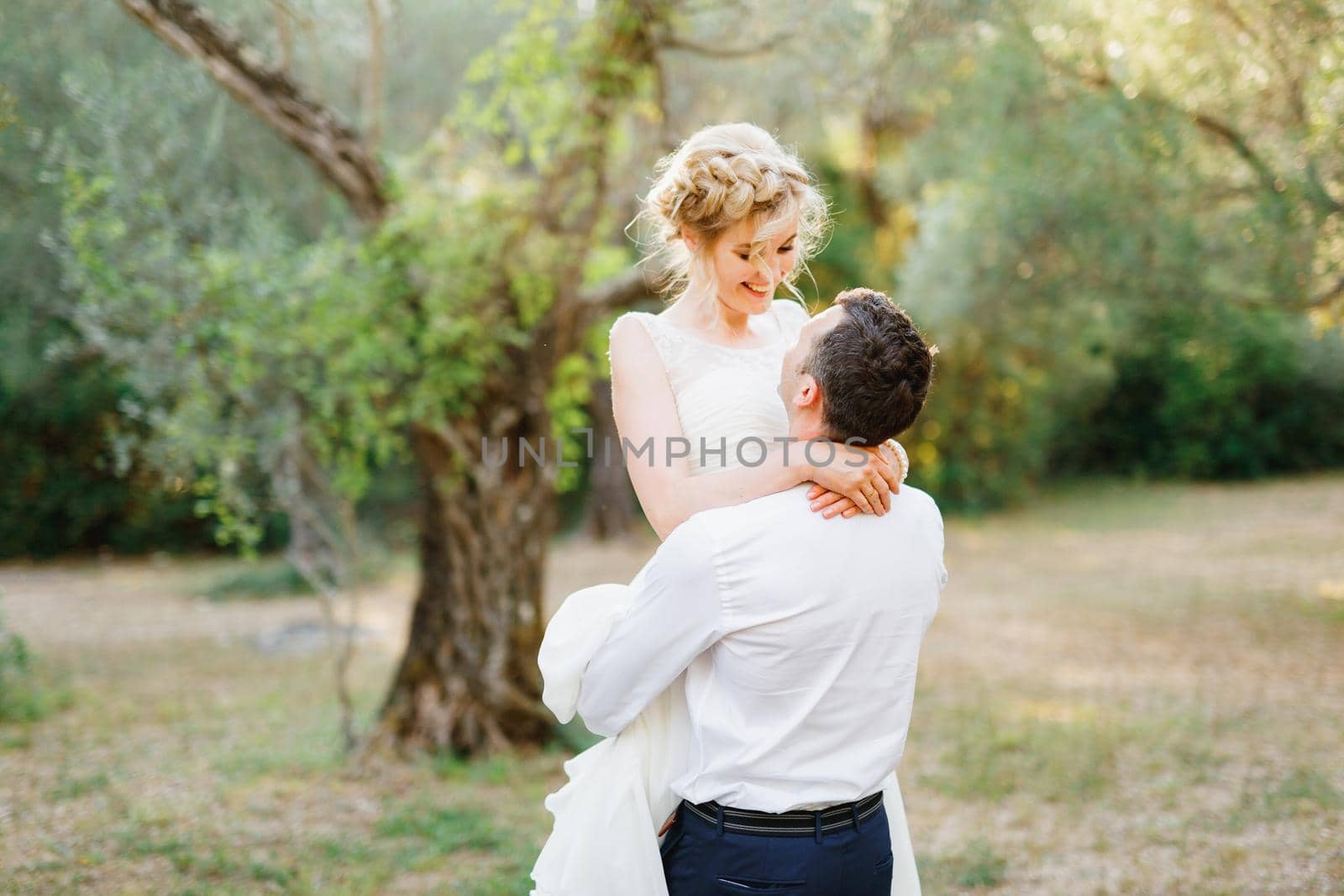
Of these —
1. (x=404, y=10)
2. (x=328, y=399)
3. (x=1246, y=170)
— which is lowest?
(x=328, y=399)

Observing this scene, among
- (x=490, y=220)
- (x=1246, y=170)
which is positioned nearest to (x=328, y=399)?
(x=490, y=220)

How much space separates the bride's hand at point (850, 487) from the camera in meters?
1.65

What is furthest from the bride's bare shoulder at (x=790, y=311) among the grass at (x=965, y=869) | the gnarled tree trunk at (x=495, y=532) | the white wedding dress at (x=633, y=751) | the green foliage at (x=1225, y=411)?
the green foliage at (x=1225, y=411)

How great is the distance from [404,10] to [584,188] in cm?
352

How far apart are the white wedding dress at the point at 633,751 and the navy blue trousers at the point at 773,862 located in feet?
0.20

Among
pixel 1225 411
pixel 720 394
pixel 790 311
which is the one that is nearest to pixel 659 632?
pixel 720 394

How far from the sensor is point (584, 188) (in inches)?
202

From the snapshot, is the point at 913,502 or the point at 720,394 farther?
the point at 720,394

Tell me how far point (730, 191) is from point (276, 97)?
10.8ft

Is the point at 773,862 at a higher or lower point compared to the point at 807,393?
lower

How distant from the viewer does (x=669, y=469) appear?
1918 millimetres

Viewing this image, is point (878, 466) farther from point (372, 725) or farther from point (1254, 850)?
point (372, 725)

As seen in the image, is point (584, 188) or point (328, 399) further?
point (584, 188)

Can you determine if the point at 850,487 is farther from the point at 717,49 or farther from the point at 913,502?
the point at 717,49
